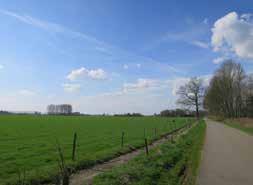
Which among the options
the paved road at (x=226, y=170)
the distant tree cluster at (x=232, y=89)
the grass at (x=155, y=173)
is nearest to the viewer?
the grass at (x=155, y=173)

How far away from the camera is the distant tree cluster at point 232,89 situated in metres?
65.5

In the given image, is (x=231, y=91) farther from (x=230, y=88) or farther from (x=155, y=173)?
(x=155, y=173)

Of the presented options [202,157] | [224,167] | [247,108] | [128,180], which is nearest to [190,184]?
[128,180]

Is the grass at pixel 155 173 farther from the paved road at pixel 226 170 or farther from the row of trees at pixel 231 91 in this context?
the row of trees at pixel 231 91

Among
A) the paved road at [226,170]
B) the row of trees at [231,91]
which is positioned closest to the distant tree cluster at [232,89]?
the row of trees at [231,91]

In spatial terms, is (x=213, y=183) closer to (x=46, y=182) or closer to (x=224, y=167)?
(x=224, y=167)

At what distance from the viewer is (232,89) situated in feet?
215

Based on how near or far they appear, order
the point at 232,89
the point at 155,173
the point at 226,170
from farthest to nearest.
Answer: the point at 232,89 < the point at 226,170 < the point at 155,173

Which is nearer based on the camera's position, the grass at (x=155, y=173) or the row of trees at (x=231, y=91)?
the grass at (x=155, y=173)

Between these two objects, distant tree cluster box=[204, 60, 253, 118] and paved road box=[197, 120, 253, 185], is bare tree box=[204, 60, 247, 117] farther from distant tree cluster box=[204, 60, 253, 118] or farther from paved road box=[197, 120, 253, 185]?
paved road box=[197, 120, 253, 185]

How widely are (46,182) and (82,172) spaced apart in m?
1.88

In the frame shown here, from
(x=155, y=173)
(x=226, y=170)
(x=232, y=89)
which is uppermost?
(x=232, y=89)

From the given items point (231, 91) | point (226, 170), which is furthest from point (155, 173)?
point (231, 91)

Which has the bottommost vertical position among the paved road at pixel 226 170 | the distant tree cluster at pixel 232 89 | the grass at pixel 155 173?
the paved road at pixel 226 170
